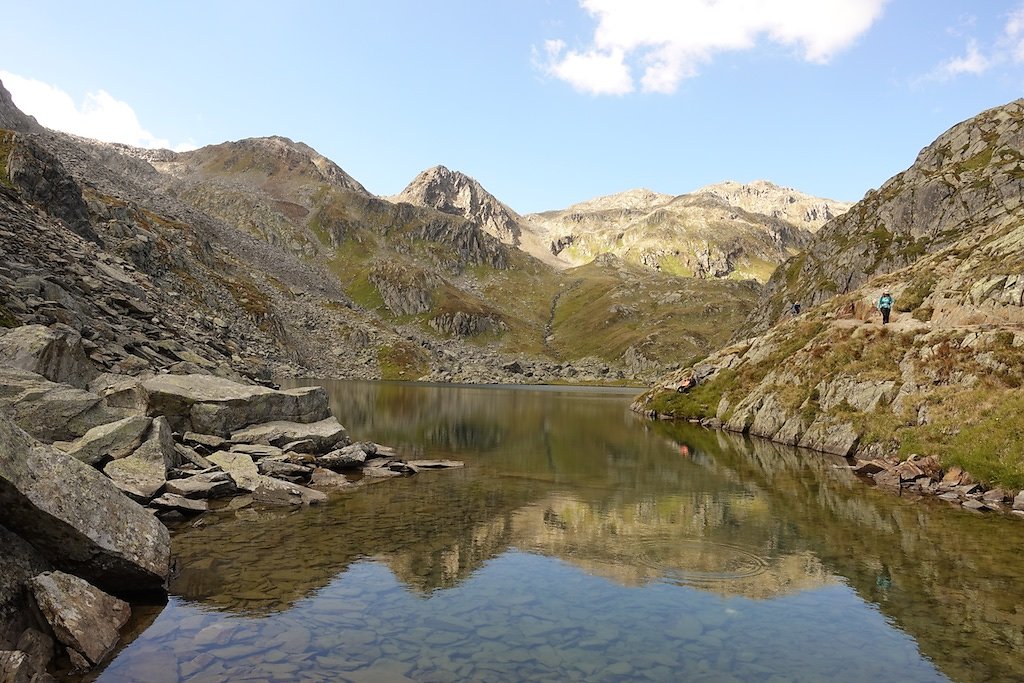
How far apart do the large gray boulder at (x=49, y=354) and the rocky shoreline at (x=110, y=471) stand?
80 mm

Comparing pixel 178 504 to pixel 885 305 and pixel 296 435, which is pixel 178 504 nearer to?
pixel 296 435

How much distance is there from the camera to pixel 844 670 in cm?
1339

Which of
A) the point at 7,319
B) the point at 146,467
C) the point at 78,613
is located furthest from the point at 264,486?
the point at 7,319

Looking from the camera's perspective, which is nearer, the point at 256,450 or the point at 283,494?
the point at 283,494

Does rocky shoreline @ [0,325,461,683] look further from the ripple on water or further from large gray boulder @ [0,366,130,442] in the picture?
the ripple on water

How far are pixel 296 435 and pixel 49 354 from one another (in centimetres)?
1425

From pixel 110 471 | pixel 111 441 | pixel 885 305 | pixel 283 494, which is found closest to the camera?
pixel 110 471

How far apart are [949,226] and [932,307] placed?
134 metres

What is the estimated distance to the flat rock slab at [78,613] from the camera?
12.2m

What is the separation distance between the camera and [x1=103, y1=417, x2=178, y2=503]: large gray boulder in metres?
23.1

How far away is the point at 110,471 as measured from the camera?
23312mm

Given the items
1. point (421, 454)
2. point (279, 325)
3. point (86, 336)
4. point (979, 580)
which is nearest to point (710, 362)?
point (421, 454)

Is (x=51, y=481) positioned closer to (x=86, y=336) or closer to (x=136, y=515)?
(x=136, y=515)

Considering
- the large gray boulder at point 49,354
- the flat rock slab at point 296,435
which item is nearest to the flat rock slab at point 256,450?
the flat rock slab at point 296,435
